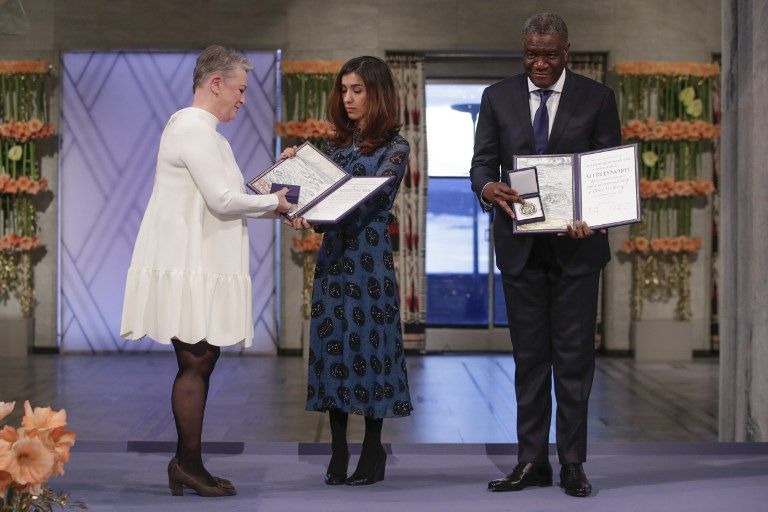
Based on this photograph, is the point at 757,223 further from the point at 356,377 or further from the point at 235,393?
the point at 235,393

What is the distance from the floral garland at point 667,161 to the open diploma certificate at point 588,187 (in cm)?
602

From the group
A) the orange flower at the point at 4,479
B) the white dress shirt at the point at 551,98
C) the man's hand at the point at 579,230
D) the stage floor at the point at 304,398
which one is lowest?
the stage floor at the point at 304,398

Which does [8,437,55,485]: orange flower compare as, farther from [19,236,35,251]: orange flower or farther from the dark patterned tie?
[19,236,35,251]: orange flower

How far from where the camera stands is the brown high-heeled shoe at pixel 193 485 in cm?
380

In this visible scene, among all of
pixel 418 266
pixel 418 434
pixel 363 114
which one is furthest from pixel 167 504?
pixel 418 266

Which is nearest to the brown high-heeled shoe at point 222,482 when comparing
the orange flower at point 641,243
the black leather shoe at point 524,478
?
the black leather shoe at point 524,478

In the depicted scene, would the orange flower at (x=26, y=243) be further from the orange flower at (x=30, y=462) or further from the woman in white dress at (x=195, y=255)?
the orange flower at (x=30, y=462)

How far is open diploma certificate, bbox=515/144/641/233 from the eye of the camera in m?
3.67

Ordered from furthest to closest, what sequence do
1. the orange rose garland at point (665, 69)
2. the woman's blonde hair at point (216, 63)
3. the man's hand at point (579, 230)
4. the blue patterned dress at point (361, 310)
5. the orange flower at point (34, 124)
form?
the orange rose garland at point (665, 69), the orange flower at point (34, 124), the blue patterned dress at point (361, 310), the woman's blonde hair at point (216, 63), the man's hand at point (579, 230)

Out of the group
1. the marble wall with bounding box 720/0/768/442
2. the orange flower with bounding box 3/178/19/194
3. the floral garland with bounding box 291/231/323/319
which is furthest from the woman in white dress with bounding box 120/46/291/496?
the orange flower with bounding box 3/178/19/194

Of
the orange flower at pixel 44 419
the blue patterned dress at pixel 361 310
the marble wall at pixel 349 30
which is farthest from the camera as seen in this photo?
the marble wall at pixel 349 30

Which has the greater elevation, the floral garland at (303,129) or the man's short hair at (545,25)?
the floral garland at (303,129)

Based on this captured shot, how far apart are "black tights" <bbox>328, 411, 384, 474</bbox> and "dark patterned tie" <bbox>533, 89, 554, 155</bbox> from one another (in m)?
1.11

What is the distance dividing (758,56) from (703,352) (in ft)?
17.6
